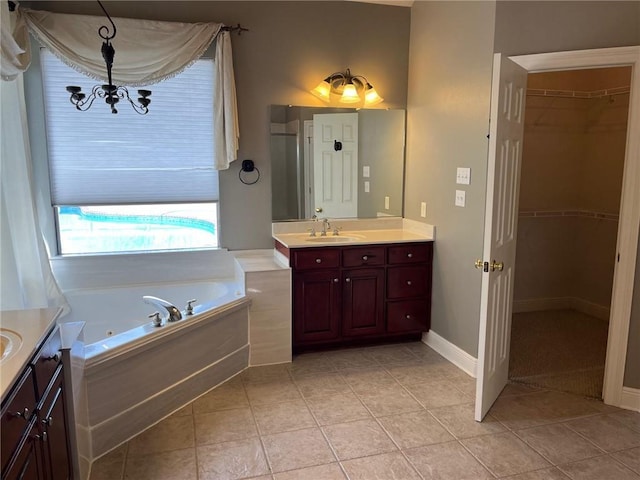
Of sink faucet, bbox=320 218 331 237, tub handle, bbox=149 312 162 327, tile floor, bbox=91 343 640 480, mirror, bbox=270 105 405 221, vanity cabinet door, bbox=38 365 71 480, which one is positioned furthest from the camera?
sink faucet, bbox=320 218 331 237

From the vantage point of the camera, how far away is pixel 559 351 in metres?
3.72

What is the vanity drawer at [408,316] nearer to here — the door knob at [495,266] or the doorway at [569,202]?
the doorway at [569,202]

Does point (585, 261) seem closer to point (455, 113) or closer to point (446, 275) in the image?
point (446, 275)

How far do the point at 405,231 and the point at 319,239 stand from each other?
811 mm

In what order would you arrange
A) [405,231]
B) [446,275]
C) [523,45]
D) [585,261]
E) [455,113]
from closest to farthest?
[523,45] < [455,113] < [446,275] < [405,231] < [585,261]

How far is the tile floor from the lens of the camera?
7.46 feet

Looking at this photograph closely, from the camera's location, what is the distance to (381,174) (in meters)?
4.12

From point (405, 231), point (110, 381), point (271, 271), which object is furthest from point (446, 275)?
point (110, 381)

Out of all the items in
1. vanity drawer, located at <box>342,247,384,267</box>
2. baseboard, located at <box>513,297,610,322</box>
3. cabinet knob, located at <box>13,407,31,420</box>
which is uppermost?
vanity drawer, located at <box>342,247,384,267</box>

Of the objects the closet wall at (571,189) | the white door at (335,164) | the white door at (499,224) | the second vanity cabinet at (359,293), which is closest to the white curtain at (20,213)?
the second vanity cabinet at (359,293)

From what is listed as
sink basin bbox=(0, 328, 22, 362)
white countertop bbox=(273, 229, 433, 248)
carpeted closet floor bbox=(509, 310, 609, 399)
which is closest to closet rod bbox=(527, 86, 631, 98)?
white countertop bbox=(273, 229, 433, 248)

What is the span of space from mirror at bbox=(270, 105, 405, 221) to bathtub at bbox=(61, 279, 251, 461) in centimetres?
94

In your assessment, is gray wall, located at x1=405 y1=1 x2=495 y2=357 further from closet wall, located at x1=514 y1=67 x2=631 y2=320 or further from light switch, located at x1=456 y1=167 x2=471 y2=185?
closet wall, located at x1=514 y1=67 x2=631 y2=320

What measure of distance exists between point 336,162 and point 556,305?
263 cm
